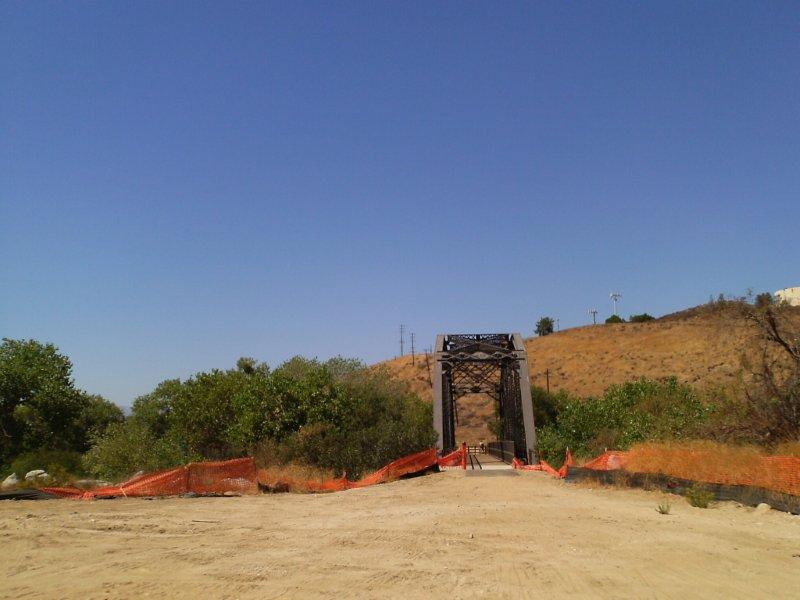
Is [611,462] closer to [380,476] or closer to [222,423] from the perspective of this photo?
[380,476]

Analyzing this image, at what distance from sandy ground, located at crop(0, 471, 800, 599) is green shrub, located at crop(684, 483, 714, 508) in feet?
0.70

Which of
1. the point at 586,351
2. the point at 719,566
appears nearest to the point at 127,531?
the point at 719,566

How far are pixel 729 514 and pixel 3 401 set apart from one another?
32196mm

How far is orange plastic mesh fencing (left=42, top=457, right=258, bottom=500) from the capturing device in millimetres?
17980

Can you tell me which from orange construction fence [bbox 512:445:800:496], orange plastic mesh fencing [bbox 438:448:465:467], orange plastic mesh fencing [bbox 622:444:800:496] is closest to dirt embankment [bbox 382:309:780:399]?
orange plastic mesh fencing [bbox 438:448:465:467]

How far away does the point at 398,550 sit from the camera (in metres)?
9.91

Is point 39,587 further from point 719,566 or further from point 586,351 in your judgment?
point 586,351

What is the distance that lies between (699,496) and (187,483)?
13657mm

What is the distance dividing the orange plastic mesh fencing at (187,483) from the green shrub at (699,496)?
39.4 ft

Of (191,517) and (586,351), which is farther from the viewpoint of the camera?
(586,351)

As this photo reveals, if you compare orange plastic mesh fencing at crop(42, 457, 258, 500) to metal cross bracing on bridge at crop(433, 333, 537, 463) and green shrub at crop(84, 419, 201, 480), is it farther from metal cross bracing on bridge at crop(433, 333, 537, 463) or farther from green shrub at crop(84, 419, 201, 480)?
metal cross bracing on bridge at crop(433, 333, 537, 463)

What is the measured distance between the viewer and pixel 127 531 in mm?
11844

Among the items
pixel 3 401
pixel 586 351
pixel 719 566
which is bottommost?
pixel 719 566

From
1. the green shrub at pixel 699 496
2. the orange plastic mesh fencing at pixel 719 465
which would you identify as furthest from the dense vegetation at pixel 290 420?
the green shrub at pixel 699 496
